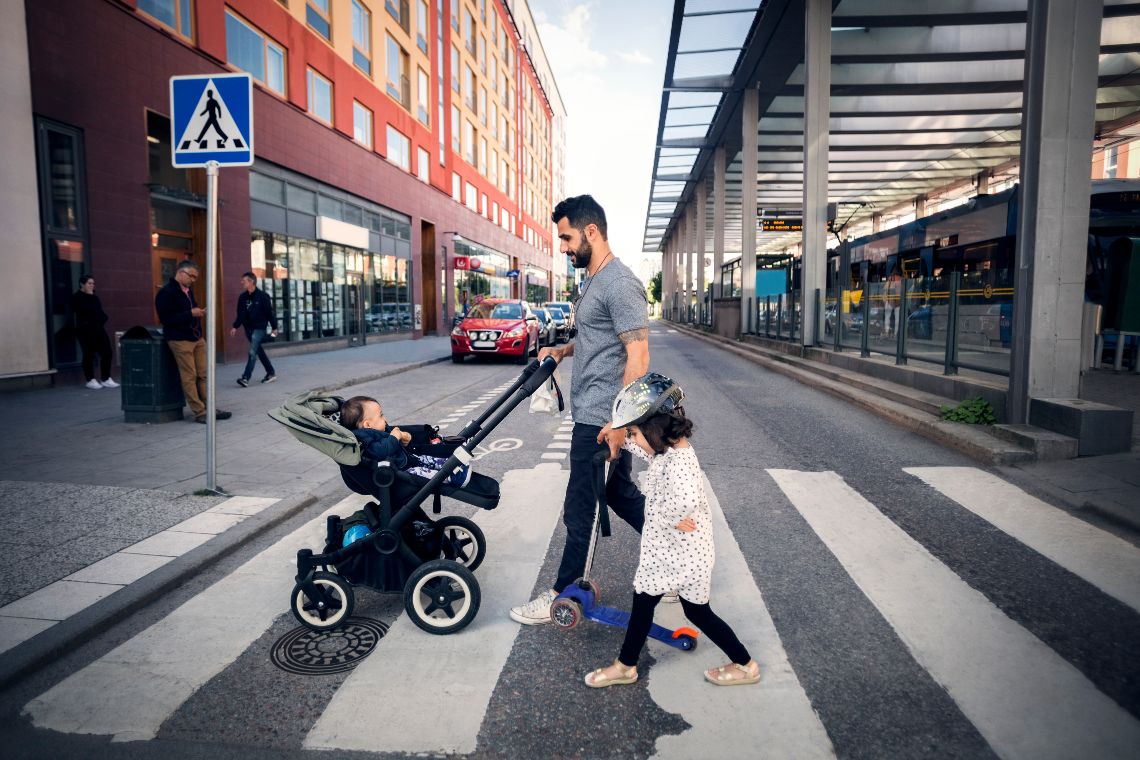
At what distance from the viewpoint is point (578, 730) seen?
2514mm

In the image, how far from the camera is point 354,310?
2381 centimetres

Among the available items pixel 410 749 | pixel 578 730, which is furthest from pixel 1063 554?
pixel 410 749

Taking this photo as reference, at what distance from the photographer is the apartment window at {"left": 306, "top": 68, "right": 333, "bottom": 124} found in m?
19.9

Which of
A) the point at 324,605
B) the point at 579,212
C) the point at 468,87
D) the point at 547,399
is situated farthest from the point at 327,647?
the point at 468,87

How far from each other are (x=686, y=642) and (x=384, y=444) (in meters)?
1.70

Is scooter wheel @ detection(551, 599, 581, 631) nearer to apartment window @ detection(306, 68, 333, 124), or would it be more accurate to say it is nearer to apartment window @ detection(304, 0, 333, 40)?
apartment window @ detection(306, 68, 333, 124)

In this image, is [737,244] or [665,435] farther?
[737,244]

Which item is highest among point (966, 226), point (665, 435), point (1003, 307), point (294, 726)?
point (966, 226)

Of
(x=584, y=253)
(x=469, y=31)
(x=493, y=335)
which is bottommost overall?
(x=493, y=335)

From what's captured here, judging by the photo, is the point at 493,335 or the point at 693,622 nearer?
the point at 693,622

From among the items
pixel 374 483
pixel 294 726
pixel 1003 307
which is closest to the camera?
pixel 294 726

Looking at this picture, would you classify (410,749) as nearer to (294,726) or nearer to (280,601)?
(294,726)

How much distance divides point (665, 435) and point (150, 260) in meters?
14.1

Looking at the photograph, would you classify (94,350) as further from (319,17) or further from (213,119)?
(319,17)
